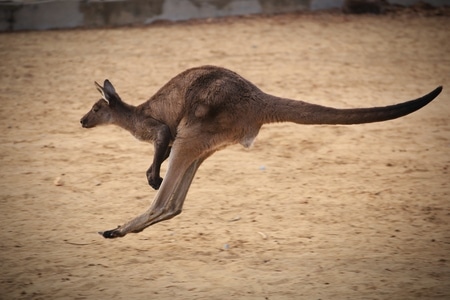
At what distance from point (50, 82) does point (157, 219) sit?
4491 mm

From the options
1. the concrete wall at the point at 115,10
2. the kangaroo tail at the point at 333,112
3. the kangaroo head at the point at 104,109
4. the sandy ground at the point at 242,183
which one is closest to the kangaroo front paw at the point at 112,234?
the sandy ground at the point at 242,183

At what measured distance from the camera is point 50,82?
29.1ft

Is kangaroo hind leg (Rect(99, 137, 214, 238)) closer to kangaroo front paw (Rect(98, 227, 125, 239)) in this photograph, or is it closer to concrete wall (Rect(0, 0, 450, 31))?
kangaroo front paw (Rect(98, 227, 125, 239))

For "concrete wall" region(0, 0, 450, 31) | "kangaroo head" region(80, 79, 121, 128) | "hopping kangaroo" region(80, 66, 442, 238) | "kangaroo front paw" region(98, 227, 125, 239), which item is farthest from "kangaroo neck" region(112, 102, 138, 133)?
"concrete wall" region(0, 0, 450, 31)

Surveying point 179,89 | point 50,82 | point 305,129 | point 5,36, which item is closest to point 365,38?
point 305,129

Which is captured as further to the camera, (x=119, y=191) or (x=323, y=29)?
(x=323, y=29)

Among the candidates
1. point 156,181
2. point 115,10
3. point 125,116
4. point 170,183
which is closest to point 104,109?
point 125,116

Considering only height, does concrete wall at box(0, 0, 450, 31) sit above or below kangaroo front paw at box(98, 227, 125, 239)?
above

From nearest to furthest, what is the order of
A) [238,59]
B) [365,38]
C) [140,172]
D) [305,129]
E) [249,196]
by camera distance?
[249,196]
[140,172]
[305,129]
[238,59]
[365,38]

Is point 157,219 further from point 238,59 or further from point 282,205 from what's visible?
point 238,59

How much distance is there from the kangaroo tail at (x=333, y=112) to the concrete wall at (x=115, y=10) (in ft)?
21.6

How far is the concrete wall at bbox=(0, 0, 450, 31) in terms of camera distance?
10.7 metres

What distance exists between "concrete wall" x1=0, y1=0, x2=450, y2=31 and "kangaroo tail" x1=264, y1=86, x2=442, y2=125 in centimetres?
659

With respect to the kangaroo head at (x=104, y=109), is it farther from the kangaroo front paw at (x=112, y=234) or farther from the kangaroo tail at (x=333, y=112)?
the kangaroo tail at (x=333, y=112)
